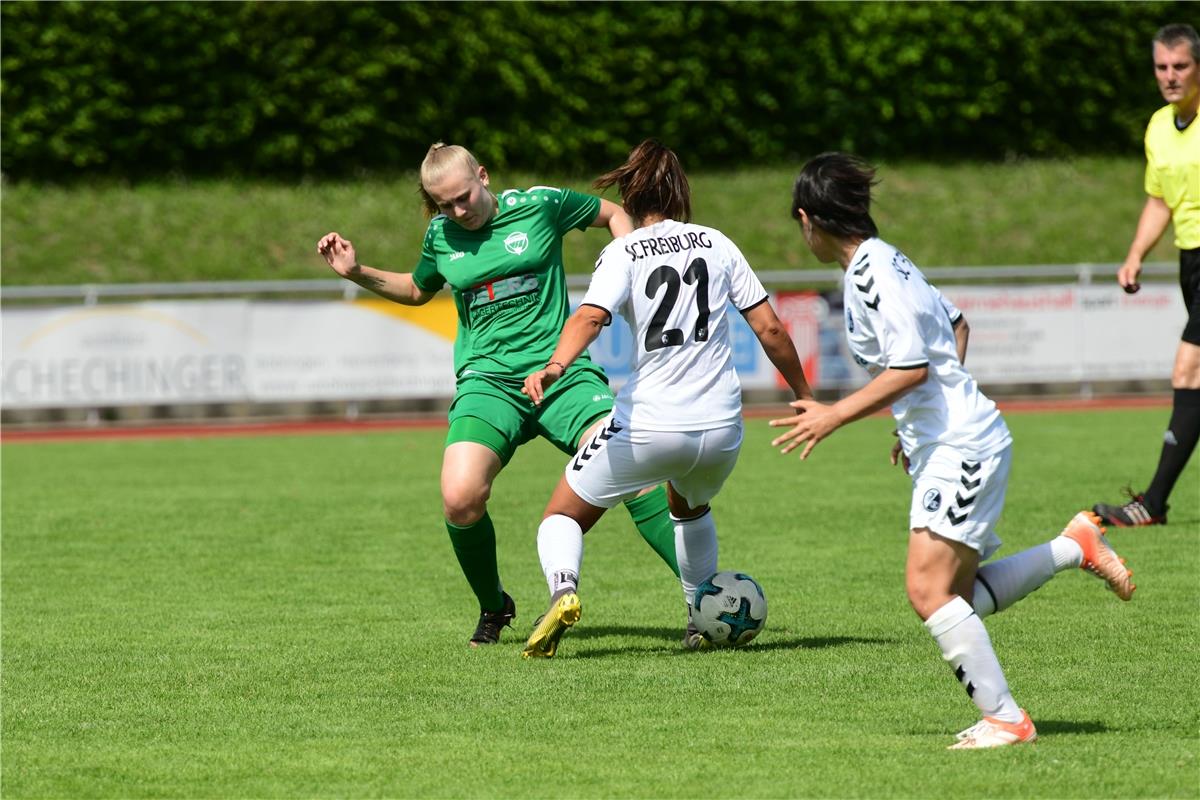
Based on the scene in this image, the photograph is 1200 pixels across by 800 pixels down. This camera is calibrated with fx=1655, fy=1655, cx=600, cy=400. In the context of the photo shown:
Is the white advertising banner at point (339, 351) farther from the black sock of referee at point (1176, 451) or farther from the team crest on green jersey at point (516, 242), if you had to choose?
the team crest on green jersey at point (516, 242)

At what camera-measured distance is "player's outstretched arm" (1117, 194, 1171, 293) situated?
30.1 ft

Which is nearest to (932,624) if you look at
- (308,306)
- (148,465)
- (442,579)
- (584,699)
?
(584,699)

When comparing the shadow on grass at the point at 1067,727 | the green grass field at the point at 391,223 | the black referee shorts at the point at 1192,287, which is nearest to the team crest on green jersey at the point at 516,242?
the shadow on grass at the point at 1067,727

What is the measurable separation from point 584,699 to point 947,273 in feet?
49.2

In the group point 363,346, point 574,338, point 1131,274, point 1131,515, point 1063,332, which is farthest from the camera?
point 1063,332

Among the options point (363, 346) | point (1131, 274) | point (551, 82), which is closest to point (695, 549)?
point (1131, 274)

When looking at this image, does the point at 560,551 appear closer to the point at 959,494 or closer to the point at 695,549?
the point at 695,549

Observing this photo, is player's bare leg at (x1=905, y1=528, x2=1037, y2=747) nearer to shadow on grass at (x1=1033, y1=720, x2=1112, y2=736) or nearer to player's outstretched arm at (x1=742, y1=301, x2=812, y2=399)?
shadow on grass at (x1=1033, y1=720, x2=1112, y2=736)

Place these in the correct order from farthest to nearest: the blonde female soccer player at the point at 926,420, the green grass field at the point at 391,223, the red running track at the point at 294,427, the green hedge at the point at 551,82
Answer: the green hedge at the point at 551,82, the green grass field at the point at 391,223, the red running track at the point at 294,427, the blonde female soccer player at the point at 926,420

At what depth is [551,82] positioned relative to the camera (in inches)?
1091

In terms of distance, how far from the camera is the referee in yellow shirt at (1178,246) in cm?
931

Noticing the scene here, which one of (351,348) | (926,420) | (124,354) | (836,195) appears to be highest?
(836,195)

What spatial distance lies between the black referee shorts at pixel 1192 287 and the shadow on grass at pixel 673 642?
12.7ft

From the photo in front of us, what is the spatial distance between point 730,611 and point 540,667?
0.79 meters
